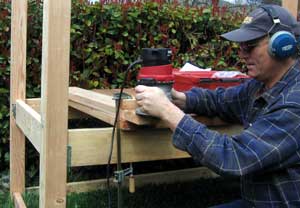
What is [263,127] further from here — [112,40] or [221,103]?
[112,40]

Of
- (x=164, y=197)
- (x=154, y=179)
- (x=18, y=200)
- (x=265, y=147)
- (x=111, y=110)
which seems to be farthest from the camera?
(x=154, y=179)

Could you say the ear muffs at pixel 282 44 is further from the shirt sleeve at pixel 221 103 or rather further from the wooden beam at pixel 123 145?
the wooden beam at pixel 123 145

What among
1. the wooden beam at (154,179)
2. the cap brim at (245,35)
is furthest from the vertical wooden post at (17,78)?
the cap brim at (245,35)

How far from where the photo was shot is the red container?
8.38 feet

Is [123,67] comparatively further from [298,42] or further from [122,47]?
[298,42]

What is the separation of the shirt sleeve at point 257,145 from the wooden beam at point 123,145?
19.7 inches

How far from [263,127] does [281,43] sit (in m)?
0.31

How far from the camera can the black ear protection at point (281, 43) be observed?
1859 mm

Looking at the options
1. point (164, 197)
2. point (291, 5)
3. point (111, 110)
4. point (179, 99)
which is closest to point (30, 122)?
point (111, 110)

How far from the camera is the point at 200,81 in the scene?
256cm

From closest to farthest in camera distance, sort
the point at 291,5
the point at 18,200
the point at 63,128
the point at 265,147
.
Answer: the point at 265,147, the point at 63,128, the point at 291,5, the point at 18,200

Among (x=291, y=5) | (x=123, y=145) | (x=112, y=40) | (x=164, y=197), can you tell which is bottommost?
(x=164, y=197)

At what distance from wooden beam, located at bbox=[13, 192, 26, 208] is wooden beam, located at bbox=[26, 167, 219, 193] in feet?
0.55

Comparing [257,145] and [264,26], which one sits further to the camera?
[264,26]
